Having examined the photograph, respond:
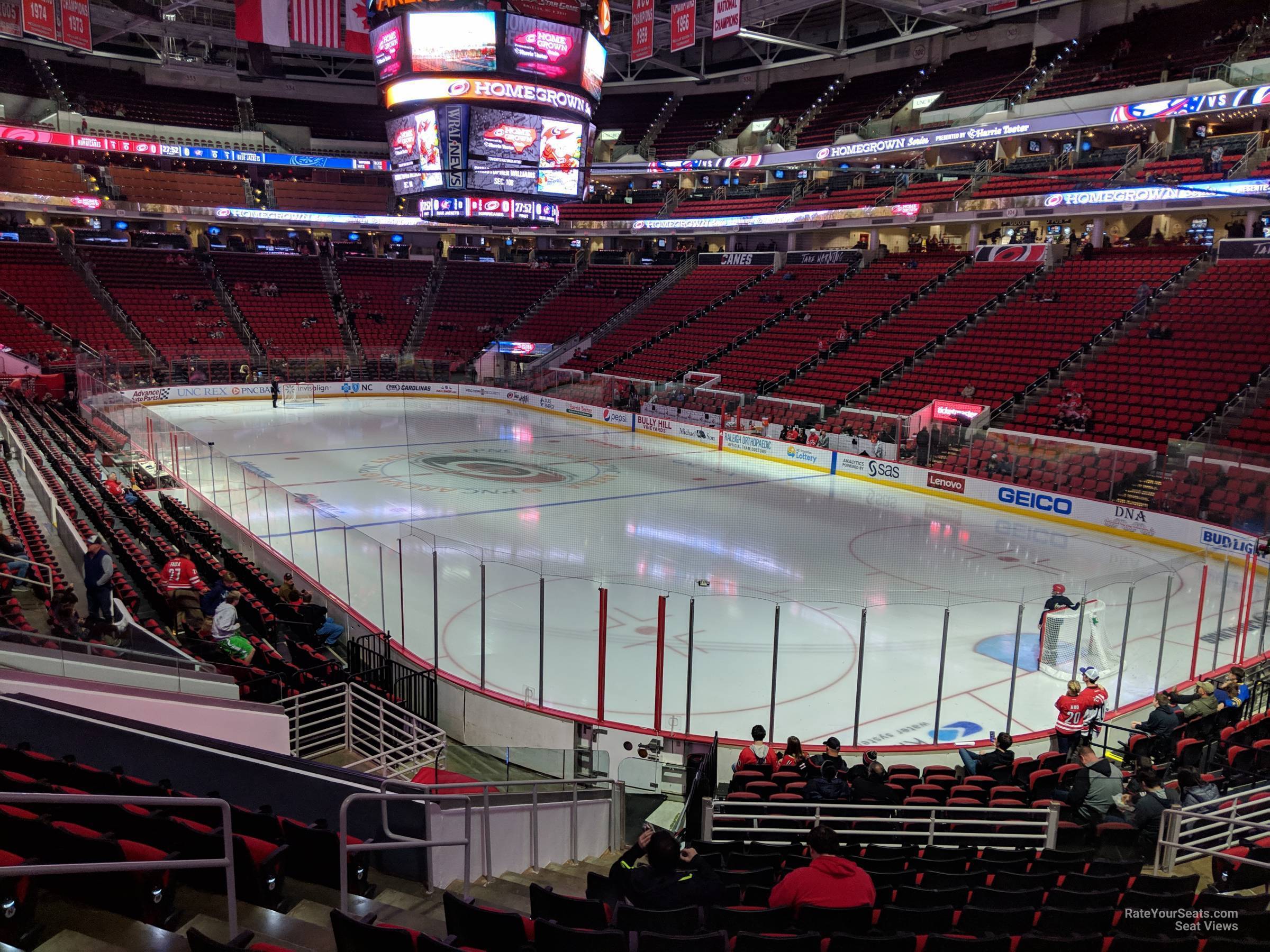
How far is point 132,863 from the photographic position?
2709 mm

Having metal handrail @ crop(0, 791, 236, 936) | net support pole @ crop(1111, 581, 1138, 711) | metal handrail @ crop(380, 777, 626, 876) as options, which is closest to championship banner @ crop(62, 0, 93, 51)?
metal handrail @ crop(380, 777, 626, 876)

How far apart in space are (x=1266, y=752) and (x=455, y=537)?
37.6 feet

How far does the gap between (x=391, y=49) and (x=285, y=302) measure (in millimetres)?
25712

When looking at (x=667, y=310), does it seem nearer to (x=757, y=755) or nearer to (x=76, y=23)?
(x=76, y=23)

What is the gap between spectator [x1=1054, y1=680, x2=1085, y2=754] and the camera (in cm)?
786

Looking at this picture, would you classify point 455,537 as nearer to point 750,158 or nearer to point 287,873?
point 287,873

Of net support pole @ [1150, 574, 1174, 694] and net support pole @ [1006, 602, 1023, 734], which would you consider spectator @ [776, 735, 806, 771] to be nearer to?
net support pole @ [1006, 602, 1023, 734]

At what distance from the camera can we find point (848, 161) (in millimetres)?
36188

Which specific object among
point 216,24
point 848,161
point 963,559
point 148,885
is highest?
point 216,24

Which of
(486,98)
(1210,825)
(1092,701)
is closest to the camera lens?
(1210,825)

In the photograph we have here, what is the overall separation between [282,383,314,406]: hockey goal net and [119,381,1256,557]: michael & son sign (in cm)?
26

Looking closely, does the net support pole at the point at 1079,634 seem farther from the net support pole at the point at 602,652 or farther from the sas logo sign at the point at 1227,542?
the sas logo sign at the point at 1227,542

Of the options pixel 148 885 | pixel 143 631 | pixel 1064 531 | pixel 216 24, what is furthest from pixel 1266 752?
pixel 216 24

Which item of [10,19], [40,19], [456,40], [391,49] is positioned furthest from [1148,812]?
[10,19]
